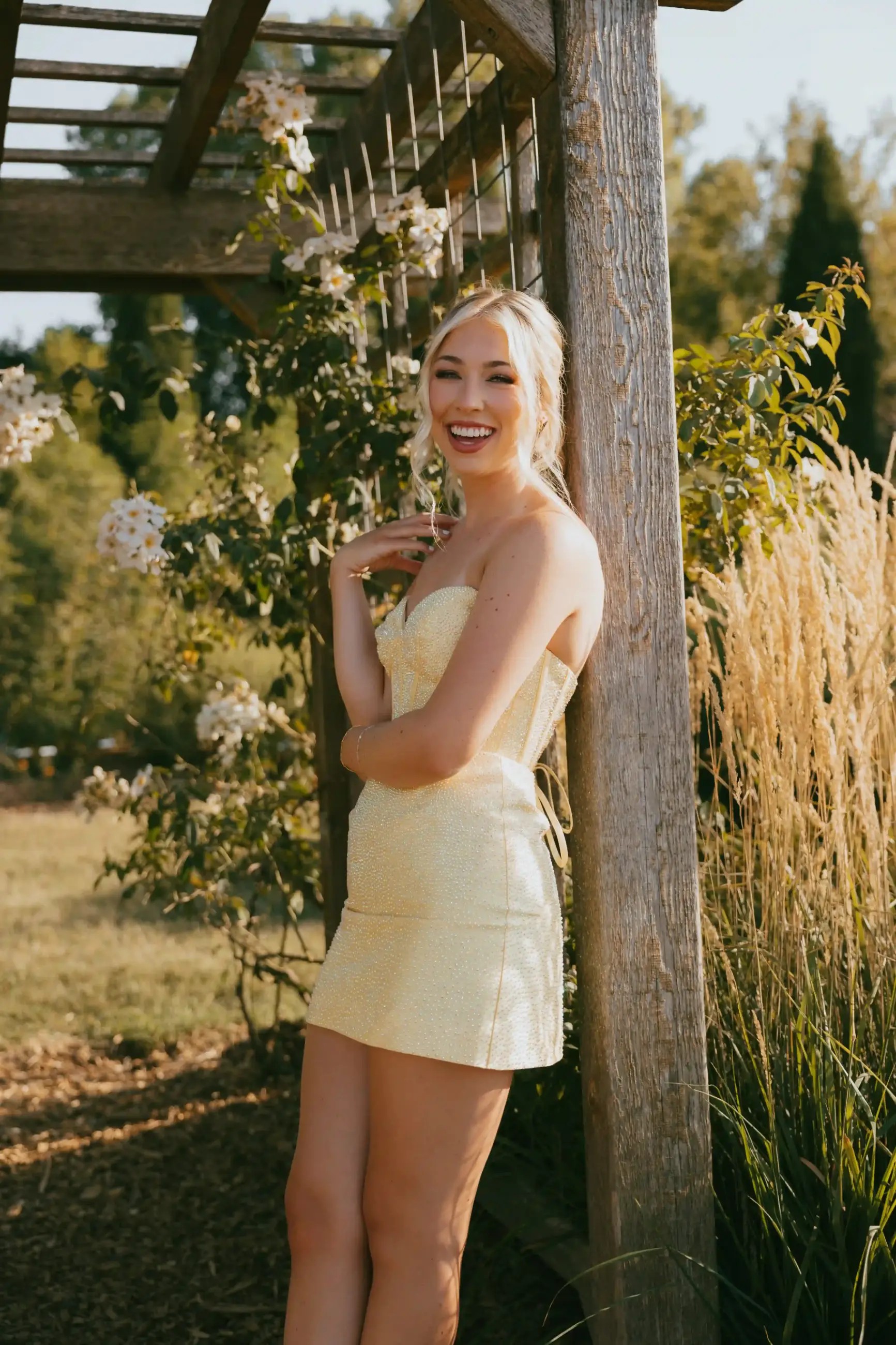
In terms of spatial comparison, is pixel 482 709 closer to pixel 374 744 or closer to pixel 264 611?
pixel 374 744

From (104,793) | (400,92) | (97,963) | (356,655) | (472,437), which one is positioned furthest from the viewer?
(97,963)

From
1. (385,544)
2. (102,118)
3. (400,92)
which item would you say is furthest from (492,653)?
(102,118)

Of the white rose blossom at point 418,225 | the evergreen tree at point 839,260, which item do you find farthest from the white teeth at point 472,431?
the evergreen tree at point 839,260

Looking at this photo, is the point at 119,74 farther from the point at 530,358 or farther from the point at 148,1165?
the point at 148,1165

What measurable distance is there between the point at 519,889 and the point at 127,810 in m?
2.12

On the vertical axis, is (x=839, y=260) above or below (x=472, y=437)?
above

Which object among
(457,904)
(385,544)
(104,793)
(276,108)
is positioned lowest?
(457,904)

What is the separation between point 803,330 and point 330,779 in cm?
191

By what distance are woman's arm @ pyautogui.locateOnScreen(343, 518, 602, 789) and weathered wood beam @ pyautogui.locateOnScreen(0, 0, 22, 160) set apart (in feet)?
6.67

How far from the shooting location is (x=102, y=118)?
11.7 feet

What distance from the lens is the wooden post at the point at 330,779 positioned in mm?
3822

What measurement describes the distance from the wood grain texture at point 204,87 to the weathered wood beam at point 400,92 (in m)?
0.37

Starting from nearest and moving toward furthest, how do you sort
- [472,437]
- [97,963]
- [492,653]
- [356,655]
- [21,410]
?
[492,653]
[472,437]
[356,655]
[21,410]
[97,963]

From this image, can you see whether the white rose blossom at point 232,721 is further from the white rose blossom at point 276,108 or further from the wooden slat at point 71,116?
the wooden slat at point 71,116
